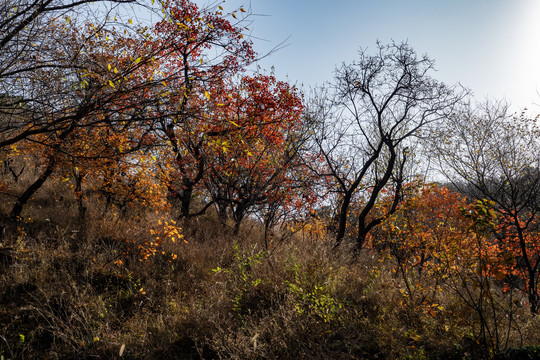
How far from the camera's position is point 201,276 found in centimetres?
623

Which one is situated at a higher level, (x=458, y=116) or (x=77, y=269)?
(x=458, y=116)

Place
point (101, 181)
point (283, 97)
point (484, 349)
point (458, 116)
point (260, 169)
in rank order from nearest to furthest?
1. point (484, 349)
2. point (260, 169)
3. point (101, 181)
4. point (458, 116)
5. point (283, 97)

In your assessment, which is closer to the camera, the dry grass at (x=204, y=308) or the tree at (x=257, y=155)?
the dry grass at (x=204, y=308)

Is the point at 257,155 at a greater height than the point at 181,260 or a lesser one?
greater

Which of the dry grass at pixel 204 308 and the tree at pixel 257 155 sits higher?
the tree at pixel 257 155

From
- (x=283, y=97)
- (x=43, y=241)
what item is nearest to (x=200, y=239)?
(x=43, y=241)

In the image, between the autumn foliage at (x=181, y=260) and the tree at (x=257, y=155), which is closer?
the autumn foliage at (x=181, y=260)

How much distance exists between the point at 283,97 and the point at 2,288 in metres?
10.6

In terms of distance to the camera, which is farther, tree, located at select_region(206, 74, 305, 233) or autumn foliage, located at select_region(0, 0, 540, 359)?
tree, located at select_region(206, 74, 305, 233)

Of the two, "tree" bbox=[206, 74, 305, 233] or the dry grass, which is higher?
"tree" bbox=[206, 74, 305, 233]

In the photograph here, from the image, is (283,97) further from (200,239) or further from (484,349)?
(484,349)

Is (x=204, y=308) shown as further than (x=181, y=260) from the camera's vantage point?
No

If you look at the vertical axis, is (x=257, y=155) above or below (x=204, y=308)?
above

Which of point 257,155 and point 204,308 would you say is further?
point 257,155
